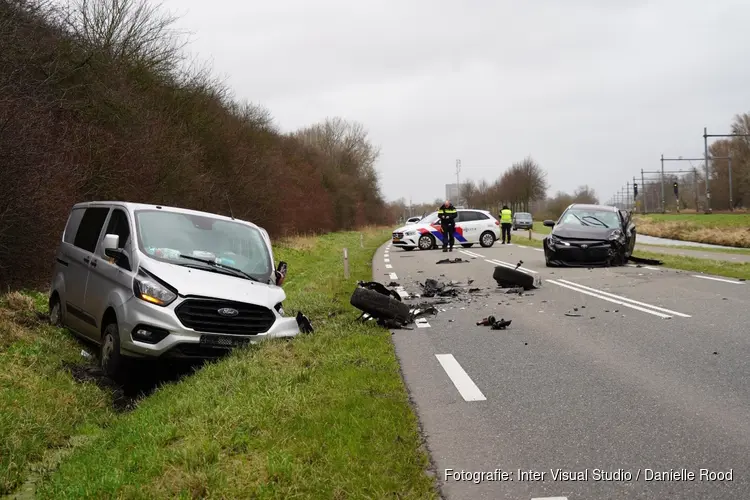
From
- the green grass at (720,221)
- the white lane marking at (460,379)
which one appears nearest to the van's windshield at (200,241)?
the white lane marking at (460,379)

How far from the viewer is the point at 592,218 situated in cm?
1794

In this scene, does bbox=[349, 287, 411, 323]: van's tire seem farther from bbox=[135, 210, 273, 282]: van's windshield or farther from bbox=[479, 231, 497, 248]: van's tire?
bbox=[479, 231, 497, 248]: van's tire

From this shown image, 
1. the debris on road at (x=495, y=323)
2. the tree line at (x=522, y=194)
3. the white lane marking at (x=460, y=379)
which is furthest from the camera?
the tree line at (x=522, y=194)

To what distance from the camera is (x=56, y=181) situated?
1180 centimetres

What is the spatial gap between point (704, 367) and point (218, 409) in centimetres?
441

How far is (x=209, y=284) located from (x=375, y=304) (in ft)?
9.12

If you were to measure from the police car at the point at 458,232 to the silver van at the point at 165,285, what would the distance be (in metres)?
19.8

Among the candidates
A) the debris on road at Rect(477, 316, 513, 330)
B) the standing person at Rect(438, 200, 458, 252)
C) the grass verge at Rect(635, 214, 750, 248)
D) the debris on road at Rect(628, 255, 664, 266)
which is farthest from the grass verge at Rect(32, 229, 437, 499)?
the grass verge at Rect(635, 214, 750, 248)

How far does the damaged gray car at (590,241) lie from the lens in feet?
55.5

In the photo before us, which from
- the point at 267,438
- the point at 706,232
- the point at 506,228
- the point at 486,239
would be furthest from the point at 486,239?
the point at 267,438

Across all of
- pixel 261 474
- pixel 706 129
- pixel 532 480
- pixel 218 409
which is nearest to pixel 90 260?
pixel 218 409

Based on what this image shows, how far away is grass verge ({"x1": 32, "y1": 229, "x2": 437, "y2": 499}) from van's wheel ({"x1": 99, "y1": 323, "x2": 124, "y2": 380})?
71cm

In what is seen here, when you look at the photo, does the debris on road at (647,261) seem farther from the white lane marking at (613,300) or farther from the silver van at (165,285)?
the silver van at (165,285)

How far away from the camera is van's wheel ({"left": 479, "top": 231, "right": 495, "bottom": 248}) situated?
28984 millimetres
